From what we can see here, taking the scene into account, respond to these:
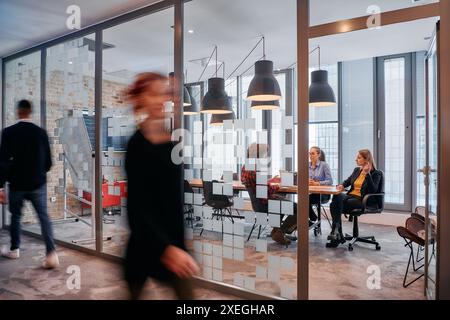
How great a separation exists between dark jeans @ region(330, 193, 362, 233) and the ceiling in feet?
6.94

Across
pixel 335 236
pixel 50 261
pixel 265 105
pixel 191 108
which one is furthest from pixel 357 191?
pixel 50 261

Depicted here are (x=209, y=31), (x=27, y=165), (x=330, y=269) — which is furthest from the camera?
(x=209, y=31)

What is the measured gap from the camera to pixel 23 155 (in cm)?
368

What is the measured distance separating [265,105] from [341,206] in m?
2.19

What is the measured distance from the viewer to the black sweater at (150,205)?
1.46 m

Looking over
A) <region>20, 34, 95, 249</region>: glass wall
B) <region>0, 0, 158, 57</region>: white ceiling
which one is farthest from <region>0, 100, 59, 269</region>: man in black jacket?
<region>0, 0, 158, 57</region>: white ceiling

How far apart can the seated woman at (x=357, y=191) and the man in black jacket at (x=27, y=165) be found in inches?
142

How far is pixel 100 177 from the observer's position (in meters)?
4.21

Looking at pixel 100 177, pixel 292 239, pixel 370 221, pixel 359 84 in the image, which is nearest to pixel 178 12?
pixel 100 177

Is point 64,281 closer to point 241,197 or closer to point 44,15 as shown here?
point 241,197

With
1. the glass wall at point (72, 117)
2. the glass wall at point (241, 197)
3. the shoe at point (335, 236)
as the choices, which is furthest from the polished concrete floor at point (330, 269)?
the glass wall at point (72, 117)

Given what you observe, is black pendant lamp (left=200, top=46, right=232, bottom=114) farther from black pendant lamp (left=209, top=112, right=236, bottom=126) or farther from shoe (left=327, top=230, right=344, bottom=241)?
shoe (left=327, top=230, right=344, bottom=241)

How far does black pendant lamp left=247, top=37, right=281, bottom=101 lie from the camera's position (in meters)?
3.78

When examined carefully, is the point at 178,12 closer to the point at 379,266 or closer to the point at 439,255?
the point at 439,255
